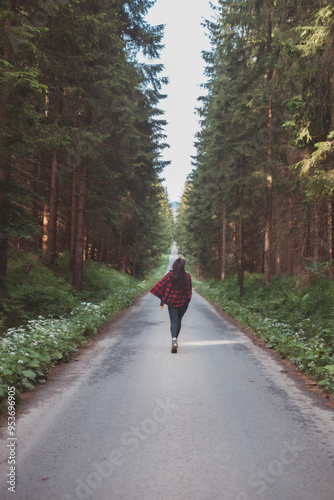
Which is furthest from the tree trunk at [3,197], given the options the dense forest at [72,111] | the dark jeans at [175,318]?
the dark jeans at [175,318]

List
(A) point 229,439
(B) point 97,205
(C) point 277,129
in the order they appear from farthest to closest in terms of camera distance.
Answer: (B) point 97,205 → (C) point 277,129 → (A) point 229,439

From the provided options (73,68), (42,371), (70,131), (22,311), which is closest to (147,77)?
(73,68)

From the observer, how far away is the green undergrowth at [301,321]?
681 centimetres

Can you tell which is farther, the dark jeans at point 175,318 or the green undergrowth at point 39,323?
the dark jeans at point 175,318

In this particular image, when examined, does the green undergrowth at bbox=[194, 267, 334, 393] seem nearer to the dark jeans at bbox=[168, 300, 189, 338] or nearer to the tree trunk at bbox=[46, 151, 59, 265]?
the dark jeans at bbox=[168, 300, 189, 338]

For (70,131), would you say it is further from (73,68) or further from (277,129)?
(277,129)

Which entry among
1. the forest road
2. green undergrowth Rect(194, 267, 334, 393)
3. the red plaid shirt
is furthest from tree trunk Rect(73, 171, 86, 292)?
the forest road

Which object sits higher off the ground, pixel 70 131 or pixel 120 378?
pixel 70 131

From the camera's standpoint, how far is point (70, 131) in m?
11.9

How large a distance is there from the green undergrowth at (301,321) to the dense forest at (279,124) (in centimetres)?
108

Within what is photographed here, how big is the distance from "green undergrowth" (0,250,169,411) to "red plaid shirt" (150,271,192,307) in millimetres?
2319

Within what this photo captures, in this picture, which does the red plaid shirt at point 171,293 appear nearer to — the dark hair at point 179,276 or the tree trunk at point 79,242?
the dark hair at point 179,276

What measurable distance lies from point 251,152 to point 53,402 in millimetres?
15499

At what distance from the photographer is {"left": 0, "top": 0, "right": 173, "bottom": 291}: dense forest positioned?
8.48 meters
